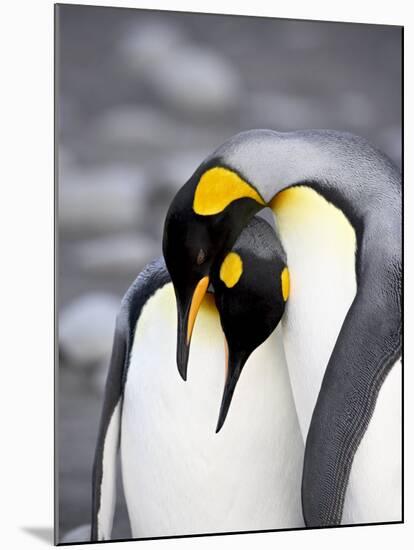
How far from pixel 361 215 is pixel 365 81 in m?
0.49

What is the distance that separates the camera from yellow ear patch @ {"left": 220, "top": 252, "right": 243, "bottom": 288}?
371cm

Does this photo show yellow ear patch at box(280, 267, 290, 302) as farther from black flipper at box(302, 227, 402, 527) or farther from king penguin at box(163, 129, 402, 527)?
black flipper at box(302, 227, 402, 527)

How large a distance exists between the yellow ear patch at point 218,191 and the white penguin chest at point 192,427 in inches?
9.9

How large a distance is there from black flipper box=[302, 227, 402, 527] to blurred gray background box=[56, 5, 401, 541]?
52 centimetres

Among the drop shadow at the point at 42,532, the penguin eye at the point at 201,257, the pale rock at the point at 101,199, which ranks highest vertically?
the pale rock at the point at 101,199

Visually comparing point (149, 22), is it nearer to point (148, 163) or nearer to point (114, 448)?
point (148, 163)

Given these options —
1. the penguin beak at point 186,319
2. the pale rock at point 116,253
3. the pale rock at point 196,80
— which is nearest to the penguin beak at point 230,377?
the penguin beak at point 186,319

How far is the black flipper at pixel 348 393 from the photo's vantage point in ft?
12.2

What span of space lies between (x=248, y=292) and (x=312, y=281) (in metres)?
0.18

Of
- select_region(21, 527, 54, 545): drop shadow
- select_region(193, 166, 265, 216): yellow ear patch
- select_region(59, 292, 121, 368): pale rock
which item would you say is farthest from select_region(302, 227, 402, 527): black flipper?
select_region(21, 527, 54, 545): drop shadow

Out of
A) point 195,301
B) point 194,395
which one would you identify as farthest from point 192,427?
point 195,301

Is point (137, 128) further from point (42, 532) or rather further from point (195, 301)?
point (42, 532)

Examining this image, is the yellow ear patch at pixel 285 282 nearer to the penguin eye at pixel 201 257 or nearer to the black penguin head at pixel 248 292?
the black penguin head at pixel 248 292
